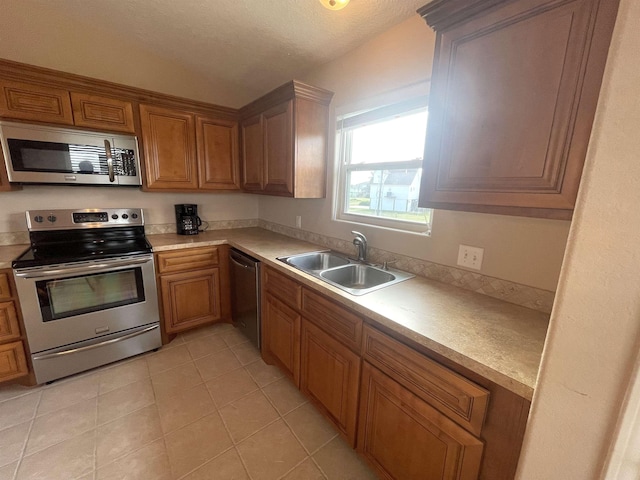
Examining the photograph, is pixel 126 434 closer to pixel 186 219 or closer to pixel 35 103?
pixel 186 219

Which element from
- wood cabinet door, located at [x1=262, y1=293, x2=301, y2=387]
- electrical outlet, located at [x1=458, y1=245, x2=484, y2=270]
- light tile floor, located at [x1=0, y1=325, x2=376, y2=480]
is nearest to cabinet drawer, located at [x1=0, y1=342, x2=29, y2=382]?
light tile floor, located at [x1=0, y1=325, x2=376, y2=480]

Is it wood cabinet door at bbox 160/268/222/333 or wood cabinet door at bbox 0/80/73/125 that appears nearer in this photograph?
wood cabinet door at bbox 0/80/73/125

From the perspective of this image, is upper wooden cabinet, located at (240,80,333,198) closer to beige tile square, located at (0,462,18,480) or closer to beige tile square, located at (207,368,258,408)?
beige tile square, located at (207,368,258,408)

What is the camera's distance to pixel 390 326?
3.52 ft

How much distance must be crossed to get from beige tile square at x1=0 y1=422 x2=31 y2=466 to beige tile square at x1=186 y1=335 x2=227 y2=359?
957mm

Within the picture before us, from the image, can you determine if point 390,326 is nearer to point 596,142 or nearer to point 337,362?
point 337,362

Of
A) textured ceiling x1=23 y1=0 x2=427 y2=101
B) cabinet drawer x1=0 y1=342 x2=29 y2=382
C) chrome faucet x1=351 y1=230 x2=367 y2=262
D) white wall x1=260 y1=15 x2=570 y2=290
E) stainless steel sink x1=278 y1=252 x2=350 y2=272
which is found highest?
textured ceiling x1=23 y1=0 x2=427 y2=101

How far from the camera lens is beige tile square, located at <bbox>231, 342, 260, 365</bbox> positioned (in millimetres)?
2186

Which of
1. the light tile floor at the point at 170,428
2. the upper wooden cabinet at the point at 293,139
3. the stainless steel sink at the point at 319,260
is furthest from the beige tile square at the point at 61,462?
the upper wooden cabinet at the point at 293,139

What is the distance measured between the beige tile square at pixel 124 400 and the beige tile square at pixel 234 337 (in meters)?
0.67

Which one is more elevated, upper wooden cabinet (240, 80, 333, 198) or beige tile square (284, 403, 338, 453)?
upper wooden cabinet (240, 80, 333, 198)

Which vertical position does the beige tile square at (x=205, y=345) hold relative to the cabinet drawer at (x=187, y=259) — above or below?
below

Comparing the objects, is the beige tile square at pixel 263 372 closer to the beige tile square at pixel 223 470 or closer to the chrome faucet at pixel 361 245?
the beige tile square at pixel 223 470

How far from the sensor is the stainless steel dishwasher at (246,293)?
2.09m
